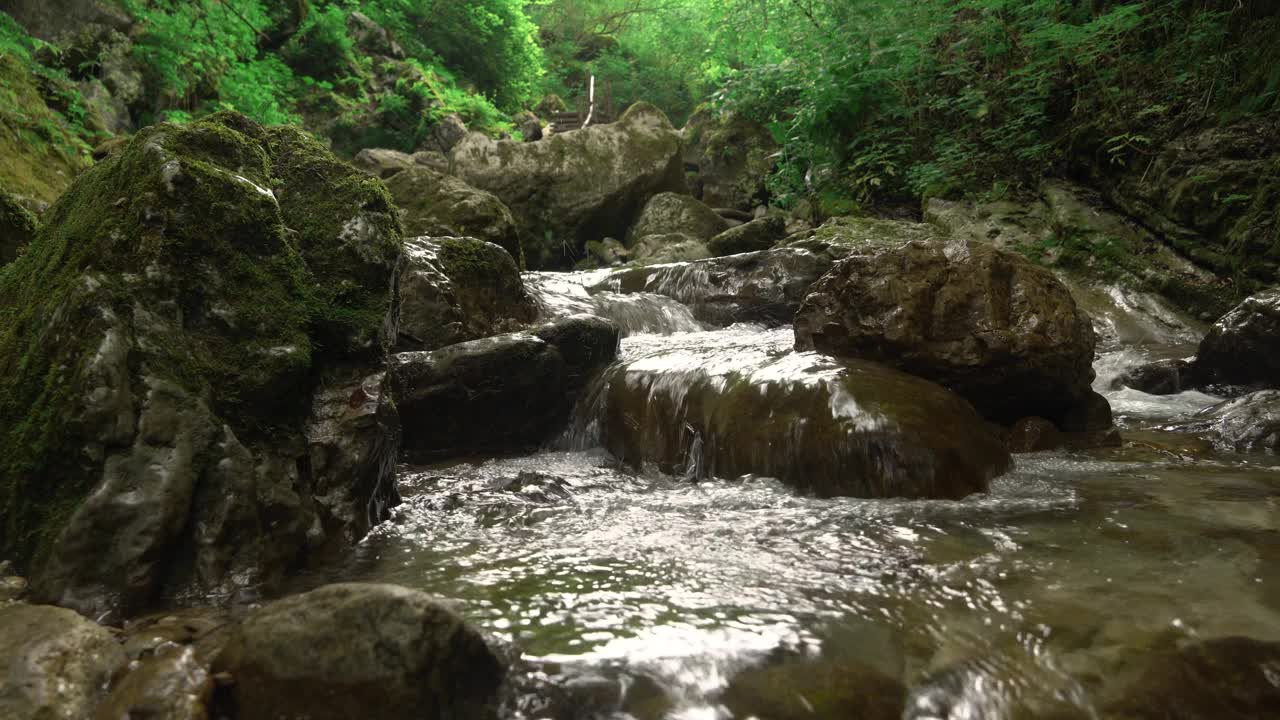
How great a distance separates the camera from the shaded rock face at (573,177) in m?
13.5

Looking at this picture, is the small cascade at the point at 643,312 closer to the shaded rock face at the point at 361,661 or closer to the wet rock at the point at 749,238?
the wet rock at the point at 749,238

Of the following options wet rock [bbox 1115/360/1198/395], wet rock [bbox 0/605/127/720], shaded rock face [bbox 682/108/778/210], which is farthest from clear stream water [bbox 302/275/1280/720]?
shaded rock face [bbox 682/108/778/210]

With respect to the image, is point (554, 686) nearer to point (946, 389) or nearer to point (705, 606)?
point (705, 606)

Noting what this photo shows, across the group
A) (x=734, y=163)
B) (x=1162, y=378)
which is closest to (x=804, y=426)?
(x=1162, y=378)

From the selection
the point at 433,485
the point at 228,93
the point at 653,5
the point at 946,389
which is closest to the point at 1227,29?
the point at 946,389

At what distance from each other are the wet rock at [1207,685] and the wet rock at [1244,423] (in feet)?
10.5

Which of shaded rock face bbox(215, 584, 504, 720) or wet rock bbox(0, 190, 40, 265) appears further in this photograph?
wet rock bbox(0, 190, 40, 265)

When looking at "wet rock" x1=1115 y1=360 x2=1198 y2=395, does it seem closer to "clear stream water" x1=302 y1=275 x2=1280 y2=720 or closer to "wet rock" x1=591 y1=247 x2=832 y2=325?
"clear stream water" x1=302 y1=275 x2=1280 y2=720

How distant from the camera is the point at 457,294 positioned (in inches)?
214

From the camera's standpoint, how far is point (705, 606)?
232cm

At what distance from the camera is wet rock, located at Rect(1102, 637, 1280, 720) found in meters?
1.67

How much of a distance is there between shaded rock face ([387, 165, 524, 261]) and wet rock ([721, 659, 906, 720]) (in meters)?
6.83

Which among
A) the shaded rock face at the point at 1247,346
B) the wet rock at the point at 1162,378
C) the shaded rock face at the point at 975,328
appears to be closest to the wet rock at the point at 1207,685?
the shaded rock face at the point at 975,328

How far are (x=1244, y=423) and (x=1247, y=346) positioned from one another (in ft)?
4.43
